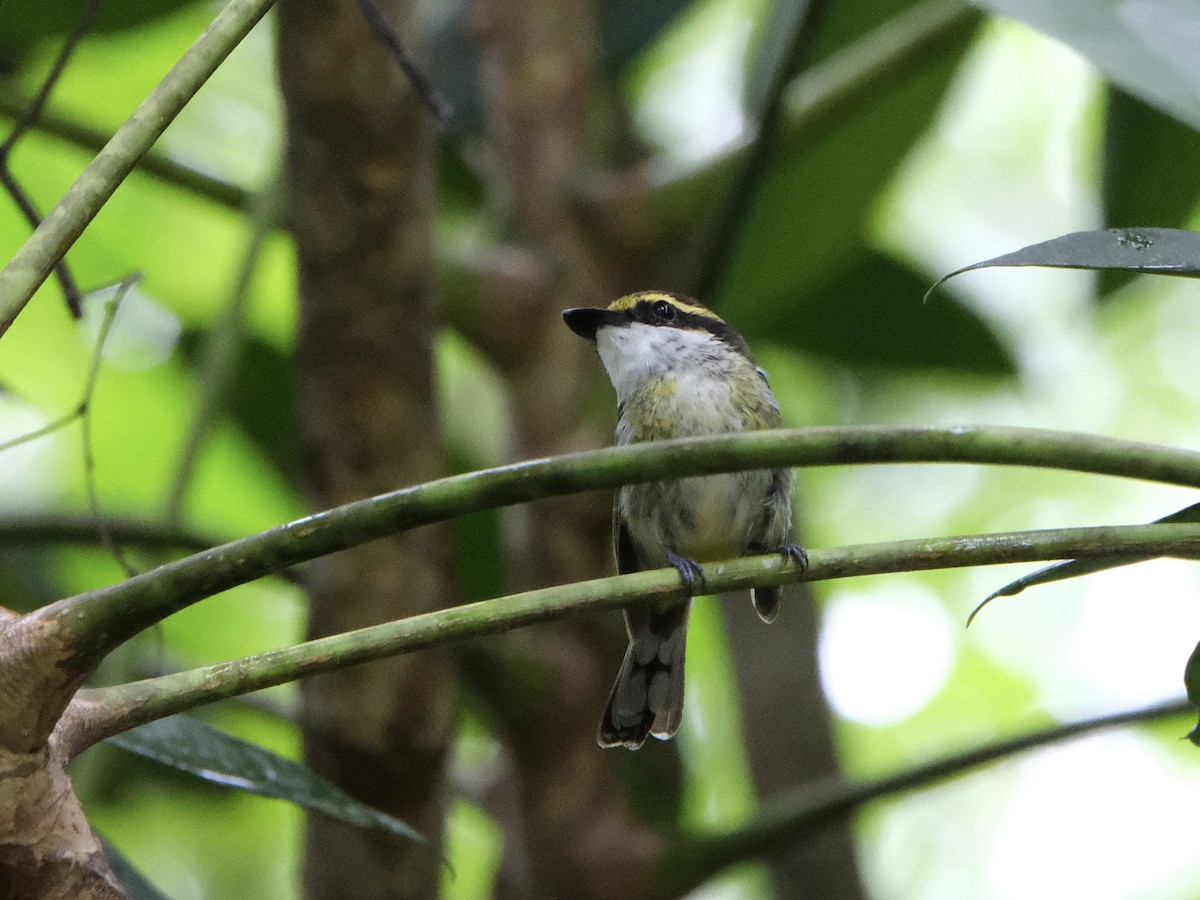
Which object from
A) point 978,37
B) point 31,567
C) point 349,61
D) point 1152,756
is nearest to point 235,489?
point 31,567

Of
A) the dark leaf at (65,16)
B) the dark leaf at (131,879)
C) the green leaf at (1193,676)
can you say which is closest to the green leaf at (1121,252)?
the green leaf at (1193,676)

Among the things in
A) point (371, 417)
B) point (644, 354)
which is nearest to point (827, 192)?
point (644, 354)

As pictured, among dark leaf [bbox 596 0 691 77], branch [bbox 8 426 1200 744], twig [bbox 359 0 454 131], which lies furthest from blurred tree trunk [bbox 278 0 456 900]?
dark leaf [bbox 596 0 691 77]

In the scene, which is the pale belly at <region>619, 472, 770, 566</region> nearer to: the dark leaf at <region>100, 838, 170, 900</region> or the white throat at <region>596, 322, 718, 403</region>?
the white throat at <region>596, 322, 718, 403</region>

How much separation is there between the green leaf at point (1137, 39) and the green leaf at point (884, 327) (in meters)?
1.96

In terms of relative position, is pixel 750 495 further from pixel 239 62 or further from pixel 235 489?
pixel 239 62

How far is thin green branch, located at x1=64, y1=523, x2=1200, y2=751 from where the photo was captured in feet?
3.76

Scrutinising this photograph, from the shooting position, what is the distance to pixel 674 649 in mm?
3107

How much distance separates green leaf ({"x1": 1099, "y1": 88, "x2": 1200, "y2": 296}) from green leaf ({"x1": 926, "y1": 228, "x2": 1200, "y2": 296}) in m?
1.77

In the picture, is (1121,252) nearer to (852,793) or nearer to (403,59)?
(403,59)

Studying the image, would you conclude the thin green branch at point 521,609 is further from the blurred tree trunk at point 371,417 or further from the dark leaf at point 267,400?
the dark leaf at point 267,400

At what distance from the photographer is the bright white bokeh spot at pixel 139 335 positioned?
3682 millimetres

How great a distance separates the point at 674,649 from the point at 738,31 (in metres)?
2.99

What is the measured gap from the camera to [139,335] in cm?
385
